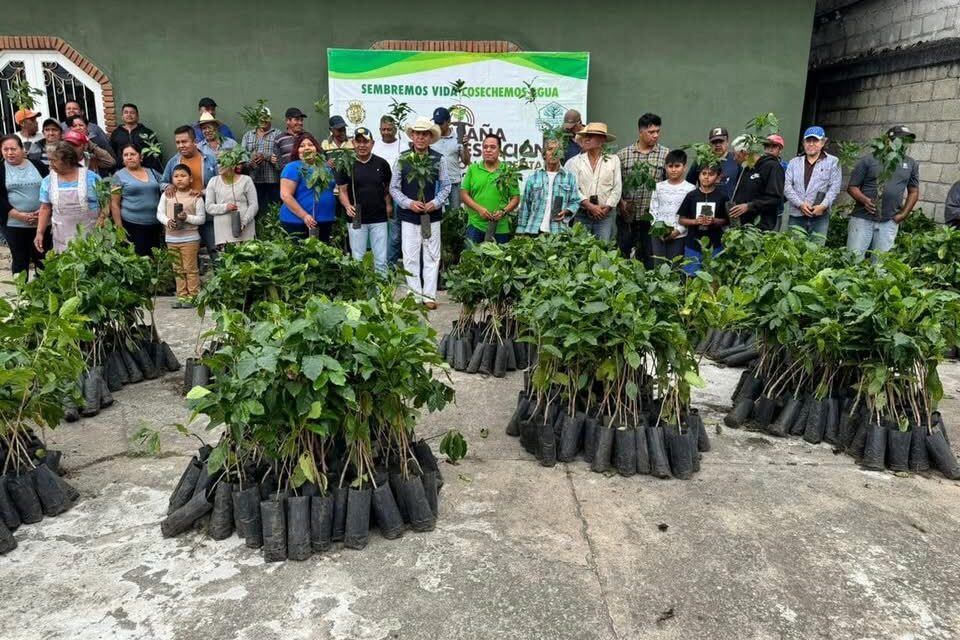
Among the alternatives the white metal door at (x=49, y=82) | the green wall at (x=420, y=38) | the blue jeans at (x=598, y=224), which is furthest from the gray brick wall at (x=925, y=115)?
the white metal door at (x=49, y=82)

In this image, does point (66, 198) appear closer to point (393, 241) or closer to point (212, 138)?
point (212, 138)

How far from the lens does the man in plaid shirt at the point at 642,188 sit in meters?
7.30

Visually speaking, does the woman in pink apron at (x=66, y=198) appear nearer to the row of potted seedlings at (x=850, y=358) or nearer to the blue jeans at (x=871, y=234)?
the row of potted seedlings at (x=850, y=358)

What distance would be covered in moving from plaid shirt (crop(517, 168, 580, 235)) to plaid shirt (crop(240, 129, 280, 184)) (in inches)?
127

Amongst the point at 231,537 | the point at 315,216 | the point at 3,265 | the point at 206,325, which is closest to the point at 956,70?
the point at 315,216

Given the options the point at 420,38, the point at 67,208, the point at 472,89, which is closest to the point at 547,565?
the point at 67,208

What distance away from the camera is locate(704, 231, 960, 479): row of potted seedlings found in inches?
155

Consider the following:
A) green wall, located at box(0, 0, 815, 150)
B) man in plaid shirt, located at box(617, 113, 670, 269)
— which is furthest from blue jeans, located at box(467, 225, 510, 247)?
green wall, located at box(0, 0, 815, 150)

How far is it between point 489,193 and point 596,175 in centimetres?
109

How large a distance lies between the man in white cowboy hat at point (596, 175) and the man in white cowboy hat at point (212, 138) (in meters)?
3.83

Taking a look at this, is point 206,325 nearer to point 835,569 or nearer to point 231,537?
point 231,537

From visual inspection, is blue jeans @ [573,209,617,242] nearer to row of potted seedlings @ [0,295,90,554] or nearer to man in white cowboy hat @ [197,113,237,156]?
man in white cowboy hat @ [197,113,237,156]

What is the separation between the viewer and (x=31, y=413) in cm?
340

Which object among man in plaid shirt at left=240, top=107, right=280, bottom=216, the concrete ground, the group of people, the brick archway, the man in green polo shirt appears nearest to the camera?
the concrete ground
